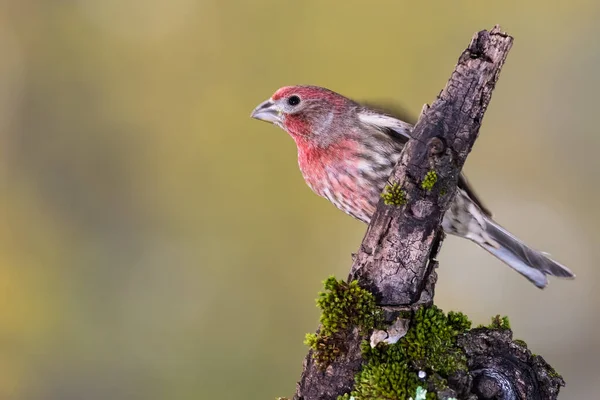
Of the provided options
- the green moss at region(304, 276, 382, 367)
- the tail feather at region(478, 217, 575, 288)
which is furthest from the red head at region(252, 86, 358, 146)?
the green moss at region(304, 276, 382, 367)

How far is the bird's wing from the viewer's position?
3896 mm

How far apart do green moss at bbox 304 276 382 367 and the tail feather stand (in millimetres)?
1718

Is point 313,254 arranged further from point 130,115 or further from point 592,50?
point 592,50

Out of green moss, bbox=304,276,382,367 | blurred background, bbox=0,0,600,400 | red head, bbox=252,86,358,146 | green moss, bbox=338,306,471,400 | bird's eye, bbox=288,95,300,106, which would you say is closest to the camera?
green moss, bbox=338,306,471,400

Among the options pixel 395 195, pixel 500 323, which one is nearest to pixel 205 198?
pixel 395 195

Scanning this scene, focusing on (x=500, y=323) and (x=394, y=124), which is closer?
(x=500, y=323)

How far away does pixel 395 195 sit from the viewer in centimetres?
275

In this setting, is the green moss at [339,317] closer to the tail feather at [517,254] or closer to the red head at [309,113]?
the red head at [309,113]

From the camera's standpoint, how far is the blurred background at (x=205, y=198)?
686cm

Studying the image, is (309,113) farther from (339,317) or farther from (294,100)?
(339,317)

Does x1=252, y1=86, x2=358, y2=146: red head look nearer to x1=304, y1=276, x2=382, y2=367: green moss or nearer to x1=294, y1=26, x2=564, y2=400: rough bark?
x1=294, y1=26, x2=564, y2=400: rough bark

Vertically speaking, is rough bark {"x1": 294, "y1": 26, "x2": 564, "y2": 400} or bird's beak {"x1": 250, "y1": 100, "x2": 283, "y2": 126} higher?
bird's beak {"x1": 250, "y1": 100, "x2": 283, "y2": 126}

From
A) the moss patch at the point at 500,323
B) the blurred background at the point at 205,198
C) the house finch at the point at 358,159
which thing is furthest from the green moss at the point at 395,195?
the blurred background at the point at 205,198

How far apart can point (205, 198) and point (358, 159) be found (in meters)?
3.56
